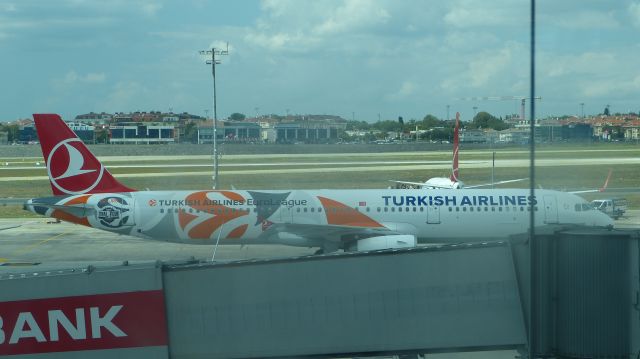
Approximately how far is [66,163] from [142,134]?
83.4 m

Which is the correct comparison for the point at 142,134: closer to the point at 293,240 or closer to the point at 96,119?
the point at 96,119

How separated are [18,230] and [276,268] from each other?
3198 centimetres

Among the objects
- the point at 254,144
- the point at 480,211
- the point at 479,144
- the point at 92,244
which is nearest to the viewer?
the point at 480,211

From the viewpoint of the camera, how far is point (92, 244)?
34.8 m

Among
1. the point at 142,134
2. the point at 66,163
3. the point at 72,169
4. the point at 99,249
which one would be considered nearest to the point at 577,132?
the point at 72,169

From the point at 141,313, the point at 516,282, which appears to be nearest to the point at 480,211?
the point at 516,282

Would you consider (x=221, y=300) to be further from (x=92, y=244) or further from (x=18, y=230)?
(x=18, y=230)

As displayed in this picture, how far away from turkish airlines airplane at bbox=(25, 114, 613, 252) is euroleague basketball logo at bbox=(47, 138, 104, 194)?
1.11 m

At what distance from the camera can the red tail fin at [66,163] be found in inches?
1227

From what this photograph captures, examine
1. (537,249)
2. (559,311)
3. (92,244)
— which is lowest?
(92,244)

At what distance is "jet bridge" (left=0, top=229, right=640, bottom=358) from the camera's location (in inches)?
476

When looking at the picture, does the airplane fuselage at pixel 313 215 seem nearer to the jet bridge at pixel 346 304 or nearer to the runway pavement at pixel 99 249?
the runway pavement at pixel 99 249

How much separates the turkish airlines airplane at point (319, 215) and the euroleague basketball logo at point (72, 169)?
1.11 metres

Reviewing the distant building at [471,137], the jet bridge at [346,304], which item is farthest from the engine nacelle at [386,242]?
the distant building at [471,137]
